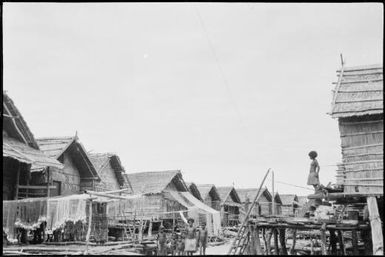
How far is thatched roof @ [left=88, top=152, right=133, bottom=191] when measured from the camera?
96.5 feet

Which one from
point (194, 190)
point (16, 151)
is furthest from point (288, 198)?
point (16, 151)

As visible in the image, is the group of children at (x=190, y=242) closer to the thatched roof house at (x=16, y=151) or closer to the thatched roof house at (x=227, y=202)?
the thatched roof house at (x=16, y=151)

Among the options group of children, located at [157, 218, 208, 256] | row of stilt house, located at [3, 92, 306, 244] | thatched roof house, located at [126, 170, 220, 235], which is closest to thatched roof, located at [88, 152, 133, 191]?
row of stilt house, located at [3, 92, 306, 244]

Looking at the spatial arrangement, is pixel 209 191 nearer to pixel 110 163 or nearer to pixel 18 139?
pixel 110 163

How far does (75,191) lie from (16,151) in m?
8.62

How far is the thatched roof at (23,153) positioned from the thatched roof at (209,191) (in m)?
23.2

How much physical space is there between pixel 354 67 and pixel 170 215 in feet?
67.0

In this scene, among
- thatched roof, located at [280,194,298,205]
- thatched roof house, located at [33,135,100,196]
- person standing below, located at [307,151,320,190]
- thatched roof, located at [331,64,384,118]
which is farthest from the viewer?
thatched roof, located at [280,194,298,205]

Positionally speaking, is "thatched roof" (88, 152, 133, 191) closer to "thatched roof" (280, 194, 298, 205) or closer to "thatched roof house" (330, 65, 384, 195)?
"thatched roof house" (330, 65, 384, 195)

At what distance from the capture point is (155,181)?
34031 millimetres

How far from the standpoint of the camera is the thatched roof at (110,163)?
96.5 ft

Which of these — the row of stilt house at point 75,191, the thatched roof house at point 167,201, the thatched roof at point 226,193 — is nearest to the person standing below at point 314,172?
the row of stilt house at point 75,191

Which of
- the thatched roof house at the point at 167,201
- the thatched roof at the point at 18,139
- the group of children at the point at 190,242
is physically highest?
the thatched roof at the point at 18,139

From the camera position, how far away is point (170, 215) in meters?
32.5
